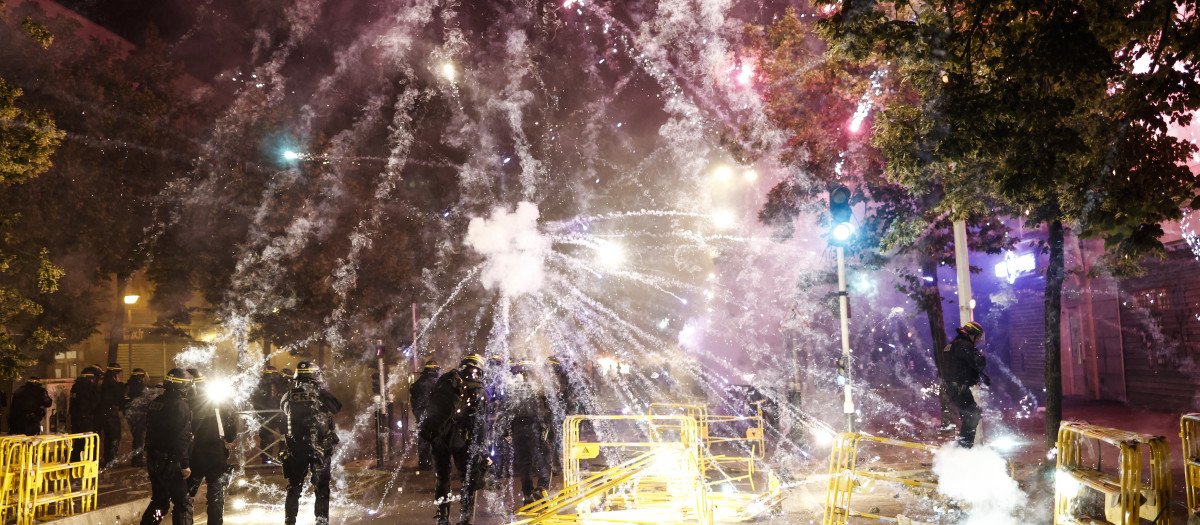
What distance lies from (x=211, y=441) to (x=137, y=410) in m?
9.07

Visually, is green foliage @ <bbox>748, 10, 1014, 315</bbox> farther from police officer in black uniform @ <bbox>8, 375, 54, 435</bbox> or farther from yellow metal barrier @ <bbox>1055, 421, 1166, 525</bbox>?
police officer in black uniform @ <bbox>8, 375, 54, 435</bbox>

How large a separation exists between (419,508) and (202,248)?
1654 cm

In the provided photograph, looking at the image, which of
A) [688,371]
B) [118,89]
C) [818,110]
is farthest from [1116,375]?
[118,89]

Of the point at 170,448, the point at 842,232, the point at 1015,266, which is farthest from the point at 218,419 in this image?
the point at 1015,266

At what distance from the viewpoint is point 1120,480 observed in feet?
17.3

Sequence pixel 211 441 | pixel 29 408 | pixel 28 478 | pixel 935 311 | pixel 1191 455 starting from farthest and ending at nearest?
1. pixel 935 311
2. pixel 29 408
3. pixel 211 441
4. pixel 28 478
5. pixel 1191 455

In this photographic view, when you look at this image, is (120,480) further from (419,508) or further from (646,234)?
(646,234)

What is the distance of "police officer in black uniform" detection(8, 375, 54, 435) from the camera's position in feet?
45.3

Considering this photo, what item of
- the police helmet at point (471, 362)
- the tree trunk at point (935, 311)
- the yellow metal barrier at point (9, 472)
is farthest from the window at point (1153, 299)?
the yellow metal barrier at point (9, 472)

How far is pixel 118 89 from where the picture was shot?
20.0 meters

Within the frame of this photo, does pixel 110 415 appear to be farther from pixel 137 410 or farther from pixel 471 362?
pixel 471 362

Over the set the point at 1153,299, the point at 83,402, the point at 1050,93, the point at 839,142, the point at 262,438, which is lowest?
the point at 262,438

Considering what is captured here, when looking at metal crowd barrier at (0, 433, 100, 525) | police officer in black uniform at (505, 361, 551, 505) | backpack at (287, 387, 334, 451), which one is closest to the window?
police officer in black uniform at (505, 361, 551, 505)

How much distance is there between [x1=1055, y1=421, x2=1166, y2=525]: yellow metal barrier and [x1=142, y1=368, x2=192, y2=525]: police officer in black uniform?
9322 millimetres
